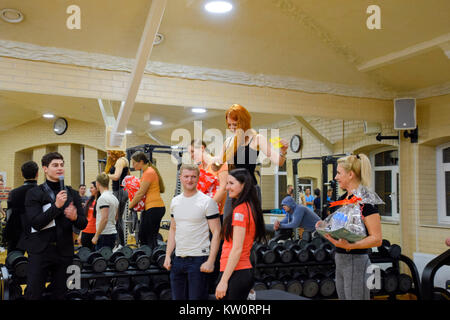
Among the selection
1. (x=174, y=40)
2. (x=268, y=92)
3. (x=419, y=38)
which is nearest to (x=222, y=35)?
(x=174, y=40)

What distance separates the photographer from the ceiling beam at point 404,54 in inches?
211

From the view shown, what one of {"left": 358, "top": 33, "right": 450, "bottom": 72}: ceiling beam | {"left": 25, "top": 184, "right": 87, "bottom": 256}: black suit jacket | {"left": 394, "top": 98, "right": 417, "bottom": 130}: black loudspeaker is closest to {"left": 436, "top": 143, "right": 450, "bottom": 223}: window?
{"left": 394, "top": 98, "right": 417, "bottom": 130}: black loudspeaker

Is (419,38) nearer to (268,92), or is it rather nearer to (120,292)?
(268,92)

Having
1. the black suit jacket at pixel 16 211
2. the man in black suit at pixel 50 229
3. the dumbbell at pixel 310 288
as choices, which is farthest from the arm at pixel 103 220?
the dumbbell at pixel 310 288

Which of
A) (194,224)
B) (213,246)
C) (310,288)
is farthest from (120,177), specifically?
(213,246)

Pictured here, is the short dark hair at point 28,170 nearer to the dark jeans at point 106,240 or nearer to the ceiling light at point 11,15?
the dark jeans at point 106,240

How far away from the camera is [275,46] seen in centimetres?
581

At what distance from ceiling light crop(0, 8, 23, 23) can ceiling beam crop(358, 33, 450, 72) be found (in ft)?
15.4

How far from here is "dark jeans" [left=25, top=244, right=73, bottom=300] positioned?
308 cm

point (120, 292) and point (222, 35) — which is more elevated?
point (222, 35)

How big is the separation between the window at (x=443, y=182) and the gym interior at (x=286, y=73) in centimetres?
2

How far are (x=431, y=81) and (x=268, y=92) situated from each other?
8.78 ft

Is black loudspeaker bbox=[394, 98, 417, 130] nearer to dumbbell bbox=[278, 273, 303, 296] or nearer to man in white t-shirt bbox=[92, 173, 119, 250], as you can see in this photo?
dumbbell bbox=[278, 273, 303, 296]
